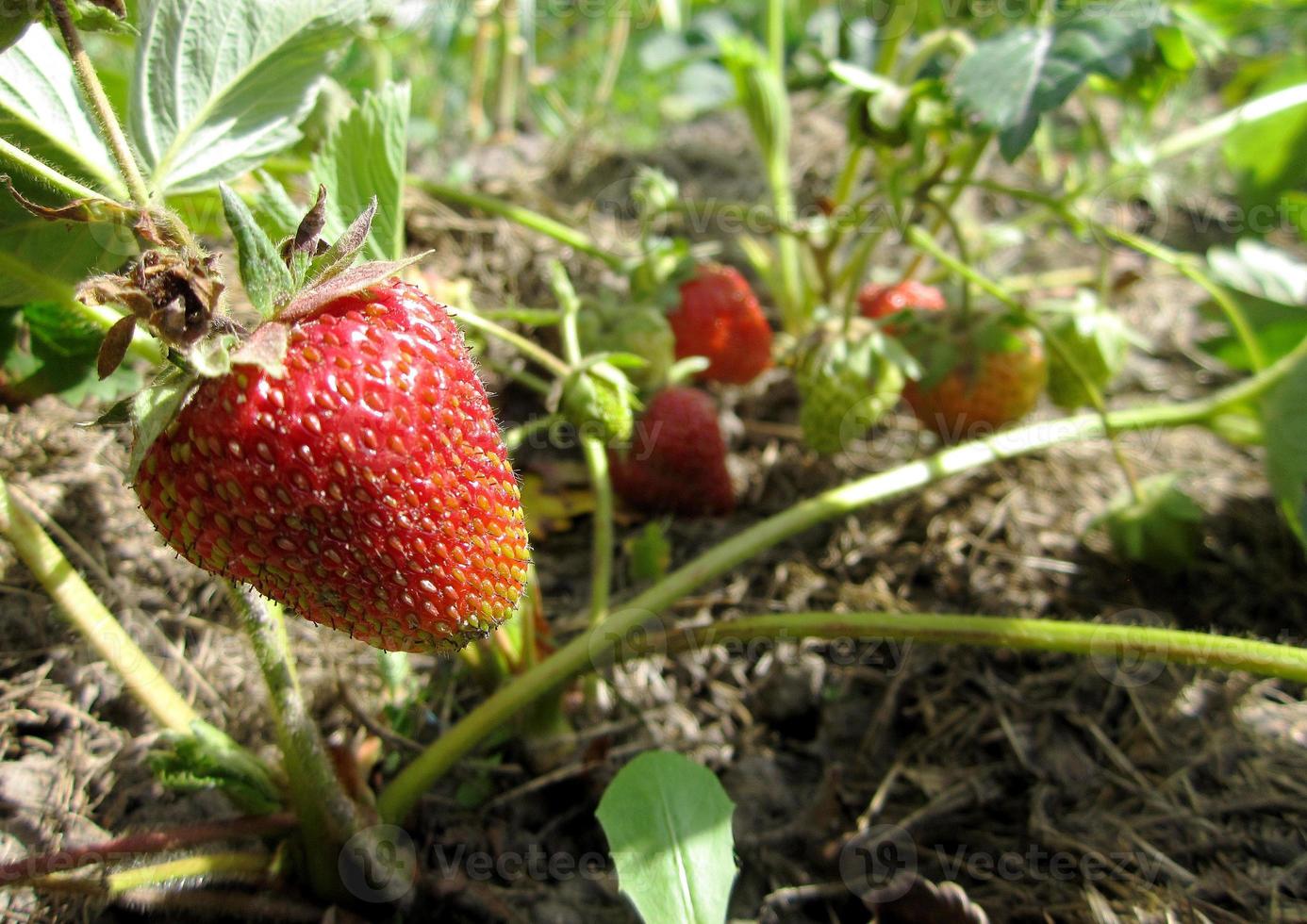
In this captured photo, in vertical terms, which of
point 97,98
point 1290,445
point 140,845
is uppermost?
point 97,98

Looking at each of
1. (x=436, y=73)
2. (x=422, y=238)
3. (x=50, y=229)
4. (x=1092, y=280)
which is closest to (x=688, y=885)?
(x=50, y=229)

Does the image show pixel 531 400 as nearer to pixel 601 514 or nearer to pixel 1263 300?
pixel 601 514

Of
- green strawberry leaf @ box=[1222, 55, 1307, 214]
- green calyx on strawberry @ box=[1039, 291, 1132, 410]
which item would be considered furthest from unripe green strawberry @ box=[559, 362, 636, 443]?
green strawberry leaf @ box=[1222, 55, 1307, 214]

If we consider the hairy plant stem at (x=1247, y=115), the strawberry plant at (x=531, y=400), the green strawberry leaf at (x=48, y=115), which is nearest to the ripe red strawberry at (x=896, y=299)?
the strawberry plant at (x=531, y=400)

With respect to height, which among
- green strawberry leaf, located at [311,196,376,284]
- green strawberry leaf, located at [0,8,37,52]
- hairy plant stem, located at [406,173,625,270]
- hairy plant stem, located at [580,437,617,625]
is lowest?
hairy plant stem, located at [580,437,617,625]

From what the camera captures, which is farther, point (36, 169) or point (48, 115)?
point (48, 115)

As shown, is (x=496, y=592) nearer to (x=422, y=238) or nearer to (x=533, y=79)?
(x=422, y=238)

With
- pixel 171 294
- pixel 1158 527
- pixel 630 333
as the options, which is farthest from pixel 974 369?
pixel 171 294

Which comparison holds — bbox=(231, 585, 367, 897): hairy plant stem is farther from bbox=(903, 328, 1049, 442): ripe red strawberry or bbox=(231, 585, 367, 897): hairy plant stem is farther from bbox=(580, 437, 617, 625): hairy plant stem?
bbox=(903, 328, 1049, 442): ripe red strawberry
